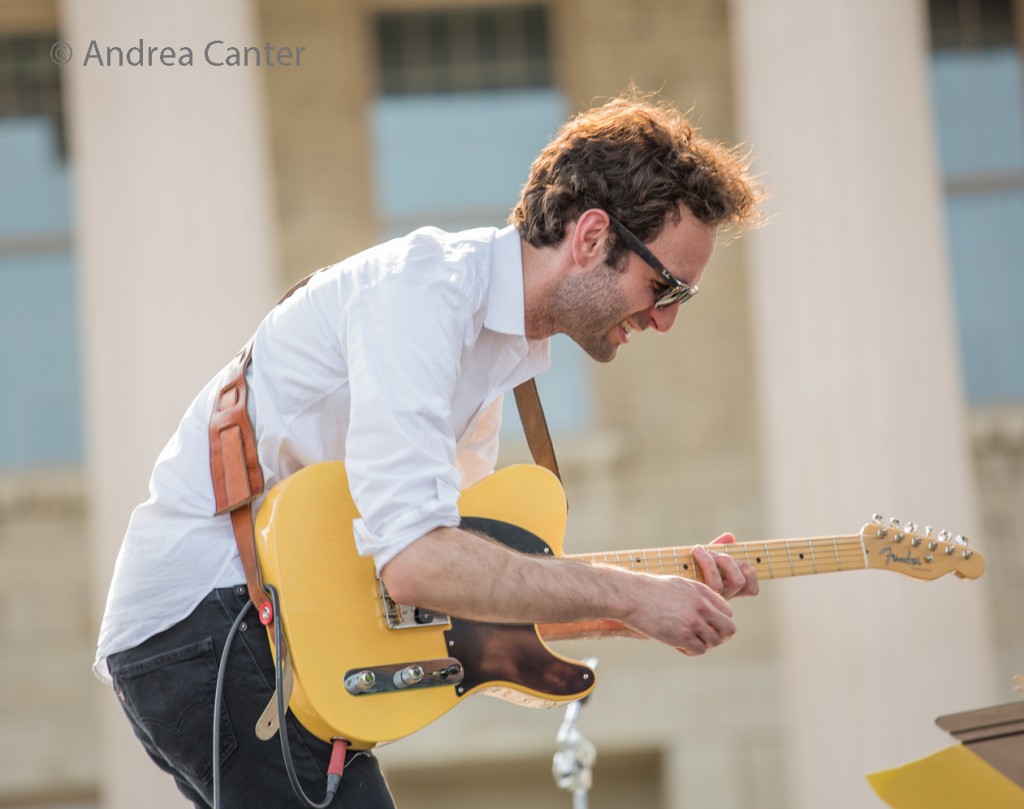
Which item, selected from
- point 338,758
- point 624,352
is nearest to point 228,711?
point 338,758

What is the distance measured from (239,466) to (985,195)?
8.26 metres

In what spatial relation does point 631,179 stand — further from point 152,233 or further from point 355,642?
point 152,233

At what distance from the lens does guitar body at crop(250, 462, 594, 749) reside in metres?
2.44

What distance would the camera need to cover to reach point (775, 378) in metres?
7.27

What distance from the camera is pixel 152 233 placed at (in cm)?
684

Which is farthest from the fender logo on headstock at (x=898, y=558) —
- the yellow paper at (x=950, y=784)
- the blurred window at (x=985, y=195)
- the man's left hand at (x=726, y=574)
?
the blurred window at (x=985, y=195)

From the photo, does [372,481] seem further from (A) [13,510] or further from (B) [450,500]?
(A) [13,510]

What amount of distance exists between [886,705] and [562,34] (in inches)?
216

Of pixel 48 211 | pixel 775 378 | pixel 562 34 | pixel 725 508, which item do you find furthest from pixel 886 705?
pixel 48 211

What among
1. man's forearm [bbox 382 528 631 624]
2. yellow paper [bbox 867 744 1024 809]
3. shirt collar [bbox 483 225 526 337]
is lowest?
yellow paper [bbox 867 744 1024 809]

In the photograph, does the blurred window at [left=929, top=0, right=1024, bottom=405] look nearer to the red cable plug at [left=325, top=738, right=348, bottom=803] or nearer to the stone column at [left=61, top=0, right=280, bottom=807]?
the stone column at [left=61, top=0, right=280, bottom=807]

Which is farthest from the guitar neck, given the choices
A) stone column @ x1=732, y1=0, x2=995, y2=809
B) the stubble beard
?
stone column @ x1=732, y1=0, x2=995, y2=809

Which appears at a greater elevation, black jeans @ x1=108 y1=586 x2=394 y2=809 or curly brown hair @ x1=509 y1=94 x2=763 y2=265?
curly brown hair @ x1=509 y1=94 x2=763 y2=265

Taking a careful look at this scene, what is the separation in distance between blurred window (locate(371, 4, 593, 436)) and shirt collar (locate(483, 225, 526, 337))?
6.96 meters
